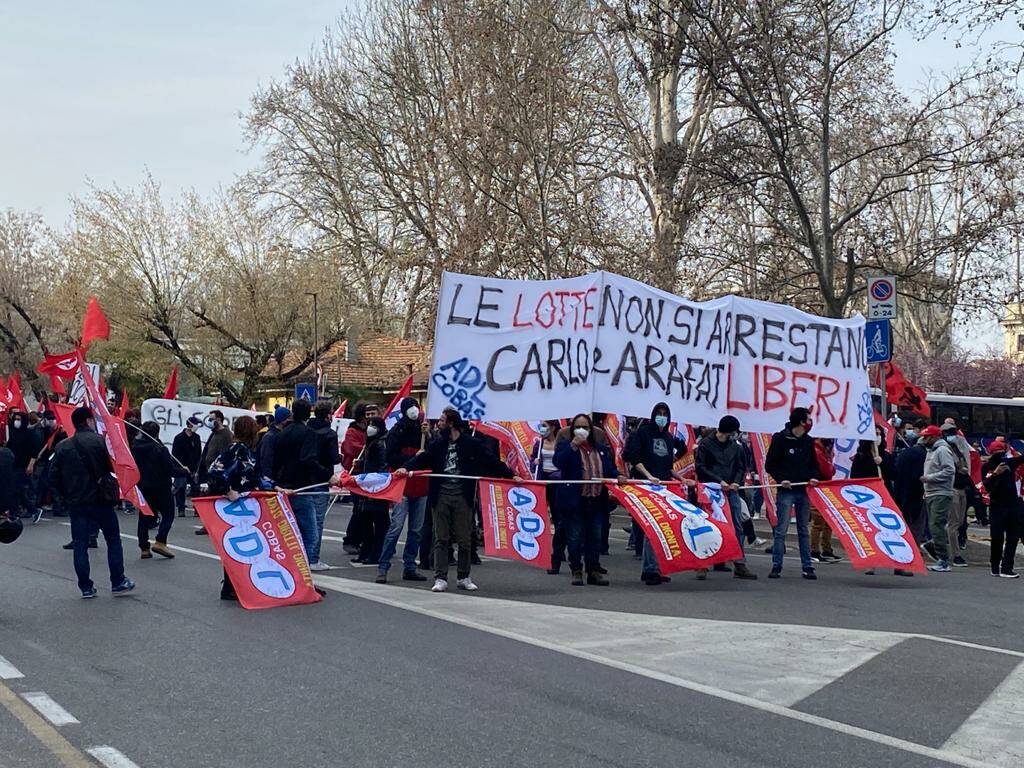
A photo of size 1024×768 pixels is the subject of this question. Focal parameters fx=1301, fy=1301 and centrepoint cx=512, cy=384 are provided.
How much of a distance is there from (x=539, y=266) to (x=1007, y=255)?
38.4ft

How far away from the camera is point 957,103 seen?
2025 centimetres

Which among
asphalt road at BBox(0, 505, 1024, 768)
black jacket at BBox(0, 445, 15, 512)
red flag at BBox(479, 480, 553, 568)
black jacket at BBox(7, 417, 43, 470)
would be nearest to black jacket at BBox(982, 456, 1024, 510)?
asphalt road at BBox(0, 505, 1024, 768)

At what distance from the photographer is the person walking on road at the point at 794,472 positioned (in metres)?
13.0

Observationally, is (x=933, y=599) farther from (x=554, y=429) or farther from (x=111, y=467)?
(x=111, y=467)

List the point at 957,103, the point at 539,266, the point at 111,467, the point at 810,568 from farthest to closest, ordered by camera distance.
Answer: the point at 539,266
the point at 957,103
the point at 810,568
the point at 111,467

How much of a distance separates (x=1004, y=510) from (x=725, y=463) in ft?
10.8

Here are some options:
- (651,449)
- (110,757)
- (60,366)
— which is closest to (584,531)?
(651,449)

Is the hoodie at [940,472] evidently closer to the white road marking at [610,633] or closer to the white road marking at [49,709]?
the white road marking at [610,633]

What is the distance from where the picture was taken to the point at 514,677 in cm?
766

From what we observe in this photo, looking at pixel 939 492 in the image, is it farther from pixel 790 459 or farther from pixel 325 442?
pixel 325 442

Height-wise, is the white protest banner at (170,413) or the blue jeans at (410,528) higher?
the white protest banner at (170,413)

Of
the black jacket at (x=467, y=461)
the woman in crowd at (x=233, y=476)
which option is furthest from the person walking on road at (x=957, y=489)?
the woman in crowd at (x=233, y=476)

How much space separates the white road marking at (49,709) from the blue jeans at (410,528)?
17.0 ft

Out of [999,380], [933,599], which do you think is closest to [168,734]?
[933,599]
